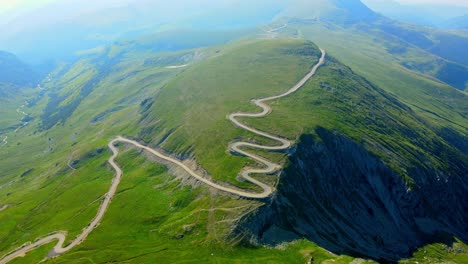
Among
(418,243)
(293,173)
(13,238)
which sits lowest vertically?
(418,243)

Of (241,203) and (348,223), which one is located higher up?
(241,203)

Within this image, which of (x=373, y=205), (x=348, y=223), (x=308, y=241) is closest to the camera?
(x=308, y=241)

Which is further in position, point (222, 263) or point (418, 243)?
point (418, 243)

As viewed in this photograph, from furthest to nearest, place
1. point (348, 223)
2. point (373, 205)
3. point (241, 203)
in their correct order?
1. point (373, 205)
2. point (348, 223)
3. point (241, 203)

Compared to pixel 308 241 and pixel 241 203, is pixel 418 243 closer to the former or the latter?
pixel 308 241

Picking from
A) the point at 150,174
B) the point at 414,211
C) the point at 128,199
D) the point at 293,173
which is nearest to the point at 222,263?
the point at 293,173

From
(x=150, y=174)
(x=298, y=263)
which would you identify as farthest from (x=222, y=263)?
(x=150, y=174)
